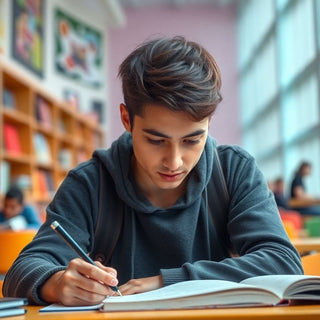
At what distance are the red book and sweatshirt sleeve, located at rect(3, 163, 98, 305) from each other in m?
4.47

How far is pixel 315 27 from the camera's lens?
26.0 feet

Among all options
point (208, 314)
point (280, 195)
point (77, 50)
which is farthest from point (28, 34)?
point (208, 314)

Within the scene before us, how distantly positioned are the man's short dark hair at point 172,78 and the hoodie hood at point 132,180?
18 cm

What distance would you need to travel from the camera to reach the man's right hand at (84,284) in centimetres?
110

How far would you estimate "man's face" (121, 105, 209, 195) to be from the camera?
1306mm

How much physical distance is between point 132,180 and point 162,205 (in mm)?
102

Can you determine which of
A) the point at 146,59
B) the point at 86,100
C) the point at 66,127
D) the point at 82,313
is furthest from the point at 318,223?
the point at 86,100

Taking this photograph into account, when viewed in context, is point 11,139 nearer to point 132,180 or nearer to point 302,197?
point 302,197

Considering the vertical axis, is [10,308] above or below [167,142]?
below

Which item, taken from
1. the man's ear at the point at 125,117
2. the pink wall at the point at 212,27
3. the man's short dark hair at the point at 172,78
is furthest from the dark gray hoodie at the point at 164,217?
the pink wall at the point at 212,27

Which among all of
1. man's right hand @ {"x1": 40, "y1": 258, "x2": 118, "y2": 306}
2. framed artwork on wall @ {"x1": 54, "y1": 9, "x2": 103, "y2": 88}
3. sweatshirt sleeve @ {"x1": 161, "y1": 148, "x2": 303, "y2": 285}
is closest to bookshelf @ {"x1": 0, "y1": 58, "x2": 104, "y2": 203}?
framed artwork on wall @ {"x1": 54, "y1": 9, "x2": 103, "y2": 88}

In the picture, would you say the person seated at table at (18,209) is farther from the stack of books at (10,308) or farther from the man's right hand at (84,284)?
the stack of books at (10,308)

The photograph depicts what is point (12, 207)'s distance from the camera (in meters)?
4.80

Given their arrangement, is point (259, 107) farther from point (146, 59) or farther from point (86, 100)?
point (146, 59)
